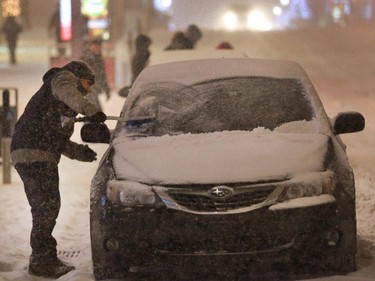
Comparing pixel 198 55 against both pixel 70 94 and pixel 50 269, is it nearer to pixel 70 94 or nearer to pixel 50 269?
pixel 70 94

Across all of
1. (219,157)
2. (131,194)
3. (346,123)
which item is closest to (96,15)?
(346,123)

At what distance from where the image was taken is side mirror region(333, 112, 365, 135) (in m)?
6.61

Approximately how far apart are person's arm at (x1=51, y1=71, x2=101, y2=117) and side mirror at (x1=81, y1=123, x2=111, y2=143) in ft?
0.83

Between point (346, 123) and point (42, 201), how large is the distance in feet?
7.59

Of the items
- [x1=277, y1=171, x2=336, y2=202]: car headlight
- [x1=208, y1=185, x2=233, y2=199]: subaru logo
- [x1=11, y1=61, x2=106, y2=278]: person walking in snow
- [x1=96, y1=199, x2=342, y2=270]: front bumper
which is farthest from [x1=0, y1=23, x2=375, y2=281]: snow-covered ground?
[x1=208, y1=185, x2=233, y2=199]: subaru logo

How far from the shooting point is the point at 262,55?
33.9m

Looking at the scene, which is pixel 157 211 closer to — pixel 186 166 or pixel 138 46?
pixel 186 166

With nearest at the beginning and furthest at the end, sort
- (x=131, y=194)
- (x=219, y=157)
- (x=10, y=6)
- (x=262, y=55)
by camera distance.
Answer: (x=131, y=194) < (x=219, y=157) < (x=262, y=55) < (x=10, y=6)

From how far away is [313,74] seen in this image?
28359 mm

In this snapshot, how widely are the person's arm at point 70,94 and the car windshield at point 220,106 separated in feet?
1.58

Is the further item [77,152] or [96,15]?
[96,15]

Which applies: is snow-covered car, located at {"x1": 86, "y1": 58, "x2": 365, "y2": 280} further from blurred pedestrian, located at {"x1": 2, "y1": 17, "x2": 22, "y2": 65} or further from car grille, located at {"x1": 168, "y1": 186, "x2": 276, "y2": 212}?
blurred pedestrian, located at {"x1": 2, "y1": 17, "x2": 22, "y2": 65}

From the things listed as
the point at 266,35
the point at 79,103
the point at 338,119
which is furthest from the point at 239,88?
the point at 266,35

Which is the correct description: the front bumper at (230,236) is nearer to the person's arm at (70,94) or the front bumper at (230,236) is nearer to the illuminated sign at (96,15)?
the person's arm at (70,94)
